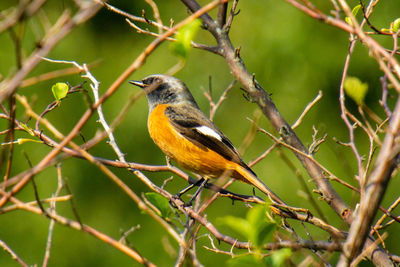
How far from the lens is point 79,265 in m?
7.72

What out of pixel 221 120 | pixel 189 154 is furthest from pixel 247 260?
pixel 221 120

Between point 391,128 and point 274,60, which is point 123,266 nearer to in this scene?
point 274,60

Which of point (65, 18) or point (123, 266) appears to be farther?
point (123, 266)

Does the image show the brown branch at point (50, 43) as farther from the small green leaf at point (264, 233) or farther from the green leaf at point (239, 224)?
the small green leaf at point (264, 233)

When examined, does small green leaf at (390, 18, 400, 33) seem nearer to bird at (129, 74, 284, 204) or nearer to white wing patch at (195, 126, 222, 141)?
bird at (129, 74, 284, 204)

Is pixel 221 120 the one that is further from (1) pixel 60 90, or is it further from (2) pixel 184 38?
(2) pixel 184 38

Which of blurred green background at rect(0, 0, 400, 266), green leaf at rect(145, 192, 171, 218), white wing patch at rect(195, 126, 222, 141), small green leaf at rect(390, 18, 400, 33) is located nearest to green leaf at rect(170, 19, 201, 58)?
green leaf at rect(145, 192, 171, 218)

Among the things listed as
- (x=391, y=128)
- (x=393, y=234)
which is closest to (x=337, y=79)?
(x=393, y=234)

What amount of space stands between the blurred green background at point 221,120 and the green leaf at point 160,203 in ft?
→ 14.8

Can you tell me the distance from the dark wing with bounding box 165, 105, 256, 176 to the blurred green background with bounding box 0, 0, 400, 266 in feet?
7.50

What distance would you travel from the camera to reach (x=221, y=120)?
7434mm

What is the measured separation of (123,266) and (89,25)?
4.05 meters

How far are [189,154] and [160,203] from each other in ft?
7.06

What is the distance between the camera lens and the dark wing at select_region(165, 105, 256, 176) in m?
→ 4.24
